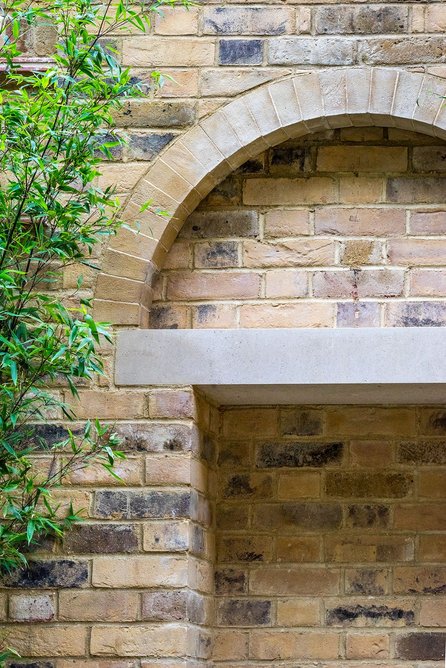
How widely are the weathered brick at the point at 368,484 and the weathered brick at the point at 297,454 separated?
0.07 m

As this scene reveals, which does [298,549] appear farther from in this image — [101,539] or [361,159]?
[361,159]

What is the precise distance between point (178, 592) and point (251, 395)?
82cm

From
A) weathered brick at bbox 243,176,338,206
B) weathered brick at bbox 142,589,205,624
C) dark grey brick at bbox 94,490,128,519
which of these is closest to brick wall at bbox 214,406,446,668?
weathered brick at bbox 142,589,205,624

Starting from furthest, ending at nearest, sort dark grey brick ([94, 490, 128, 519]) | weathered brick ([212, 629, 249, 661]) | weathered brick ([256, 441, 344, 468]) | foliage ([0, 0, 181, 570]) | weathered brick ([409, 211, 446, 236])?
weathered brick ([256, 441, 344, 468])
weathered brick ([212, 629, 249, 661])
weathered brick ([409, 211, 446, 236])
dark grey brick ([94, 490, 128, 519])
foliage ([0, 0, 181, 570])

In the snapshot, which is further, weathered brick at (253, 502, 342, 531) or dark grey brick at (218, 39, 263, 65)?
weathered brick at (253, 502, 342, 531)

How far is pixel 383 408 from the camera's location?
5.00 meters

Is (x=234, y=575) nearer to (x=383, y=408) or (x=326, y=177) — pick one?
(x=383, y=408)

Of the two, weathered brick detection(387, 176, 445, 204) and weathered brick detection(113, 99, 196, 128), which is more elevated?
weathered brick detection(113, 99, 196, 128)

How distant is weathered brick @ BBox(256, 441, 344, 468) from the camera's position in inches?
196

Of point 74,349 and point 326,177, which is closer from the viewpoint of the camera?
point 74,349

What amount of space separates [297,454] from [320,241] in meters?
0.87

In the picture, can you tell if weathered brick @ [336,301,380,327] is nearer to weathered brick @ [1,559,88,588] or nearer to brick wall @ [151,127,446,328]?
brick wall @ [151,127,446,328]

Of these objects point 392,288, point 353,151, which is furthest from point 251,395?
point 353,151

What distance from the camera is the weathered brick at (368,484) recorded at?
4934mm
